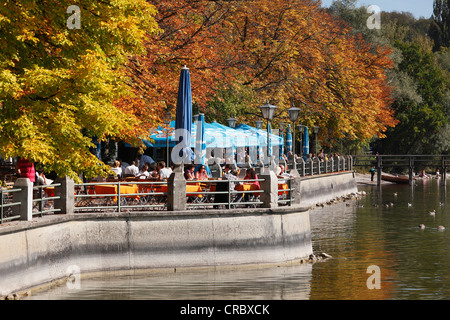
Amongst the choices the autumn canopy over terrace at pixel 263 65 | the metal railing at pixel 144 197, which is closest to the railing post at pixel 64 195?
the metal railing at pixel 144 197

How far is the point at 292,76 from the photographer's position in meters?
45.9

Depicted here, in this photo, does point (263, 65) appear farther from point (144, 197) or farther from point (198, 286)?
point (198, 286)

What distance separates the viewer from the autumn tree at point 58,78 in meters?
17.5

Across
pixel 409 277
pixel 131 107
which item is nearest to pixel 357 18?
pixel 131 107

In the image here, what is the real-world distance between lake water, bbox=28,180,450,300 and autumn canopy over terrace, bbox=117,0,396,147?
6.73 metres

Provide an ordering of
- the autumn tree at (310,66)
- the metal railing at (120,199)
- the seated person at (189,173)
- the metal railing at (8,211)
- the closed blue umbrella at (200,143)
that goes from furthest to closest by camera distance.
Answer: the autumn tree at (310,66), the closed blue umbrella at (200,143), the seated person at (189,173), the metal railing at (120,199), the metal railing at (8,211)

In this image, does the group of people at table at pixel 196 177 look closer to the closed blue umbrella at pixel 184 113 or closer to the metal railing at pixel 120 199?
the metal railing at pixel 120 199

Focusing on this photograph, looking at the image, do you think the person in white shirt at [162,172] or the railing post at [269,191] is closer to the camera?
the railing post at [269,191]

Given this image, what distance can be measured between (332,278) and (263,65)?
86.3 ft

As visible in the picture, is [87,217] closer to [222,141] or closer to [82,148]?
[82,148]

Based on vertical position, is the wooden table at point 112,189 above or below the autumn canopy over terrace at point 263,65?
below

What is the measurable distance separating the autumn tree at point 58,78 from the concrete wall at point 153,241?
135cm

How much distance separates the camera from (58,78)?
1788 cm
